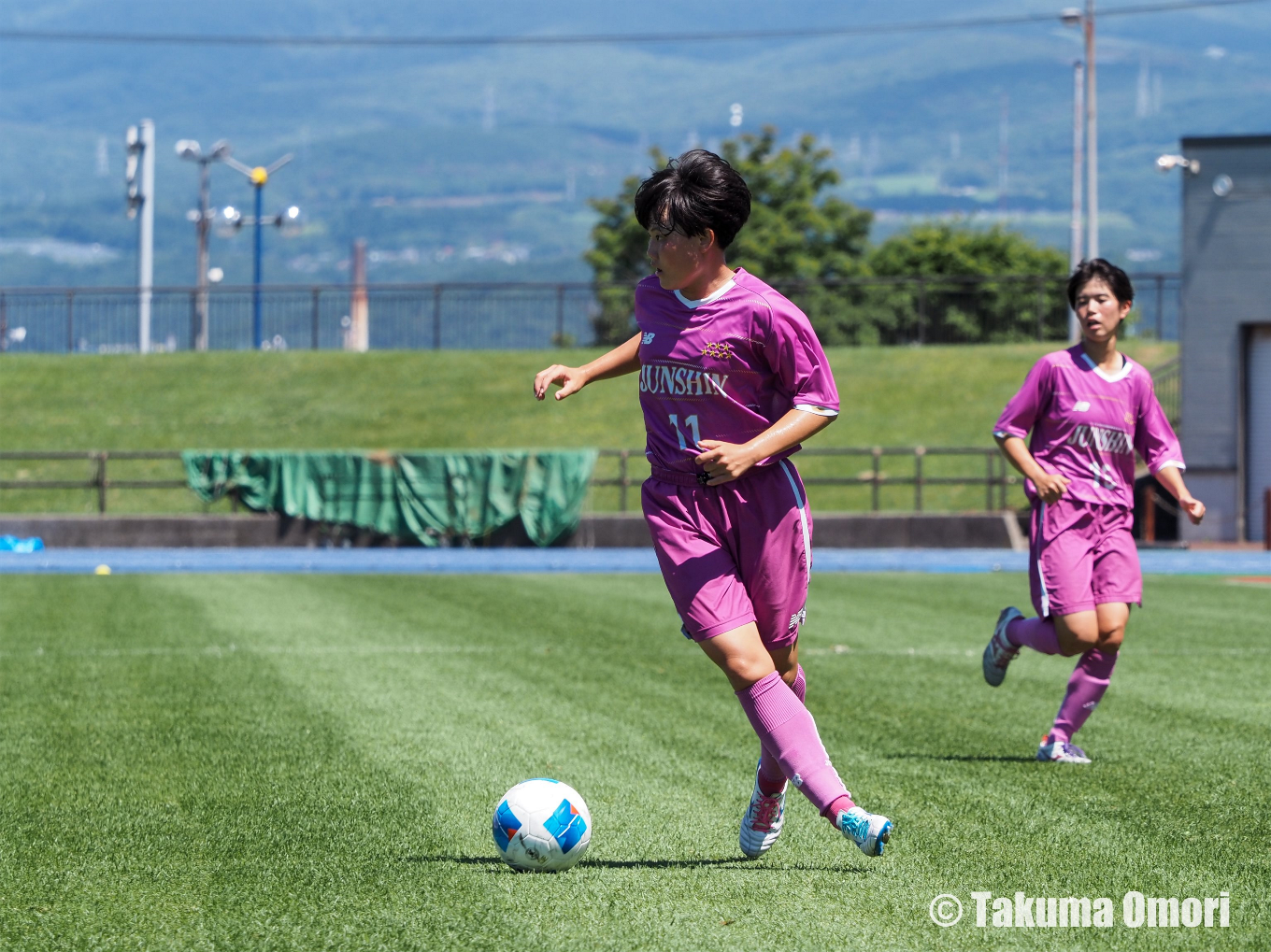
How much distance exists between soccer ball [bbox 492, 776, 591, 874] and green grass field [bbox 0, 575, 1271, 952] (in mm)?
71

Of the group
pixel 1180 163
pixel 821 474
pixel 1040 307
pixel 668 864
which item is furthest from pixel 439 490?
pixel 668 864

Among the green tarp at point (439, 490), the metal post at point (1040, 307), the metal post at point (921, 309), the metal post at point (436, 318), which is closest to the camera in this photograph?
the green tarp at point (439, 490)

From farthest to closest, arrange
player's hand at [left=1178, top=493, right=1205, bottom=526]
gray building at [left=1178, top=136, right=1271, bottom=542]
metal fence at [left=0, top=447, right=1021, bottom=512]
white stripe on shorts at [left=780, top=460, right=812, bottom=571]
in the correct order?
1. gray building at [left=1178, top=136, right=1271, bottom=542]
2. metal fence at [left=0, top=447, right=1021, bottom=512]
3. player's hand at [left=1178, top=493, right=1205, bottom=526]
4. white stripe on shorts at [left=780, top=460, right=812, bottom=571]

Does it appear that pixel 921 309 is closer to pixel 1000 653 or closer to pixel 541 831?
pixel 1000 653

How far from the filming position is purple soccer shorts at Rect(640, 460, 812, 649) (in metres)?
5.08

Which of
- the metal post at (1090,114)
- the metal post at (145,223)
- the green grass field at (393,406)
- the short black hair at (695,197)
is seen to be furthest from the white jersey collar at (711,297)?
the metal post at (145,223)

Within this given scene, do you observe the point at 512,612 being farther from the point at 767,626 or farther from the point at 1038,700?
the point at 767,626

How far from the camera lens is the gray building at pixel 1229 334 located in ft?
93.5

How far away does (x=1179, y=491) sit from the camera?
23.8 feet

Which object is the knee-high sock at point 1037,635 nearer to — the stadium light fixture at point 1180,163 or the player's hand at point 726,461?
the player's hand at point 726,461

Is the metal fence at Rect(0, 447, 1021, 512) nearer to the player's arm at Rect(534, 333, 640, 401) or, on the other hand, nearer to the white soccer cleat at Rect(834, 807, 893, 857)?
the player's arm at Rect(534, 333, 640, 401)

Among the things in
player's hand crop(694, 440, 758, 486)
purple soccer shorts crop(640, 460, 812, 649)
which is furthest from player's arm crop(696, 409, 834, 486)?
purple soccer shorts crop(640, 460, 812, 649)

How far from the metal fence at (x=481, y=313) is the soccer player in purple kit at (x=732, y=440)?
3549 cm

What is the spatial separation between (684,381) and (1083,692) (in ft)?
10.2
